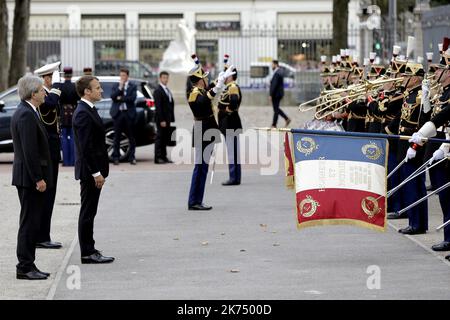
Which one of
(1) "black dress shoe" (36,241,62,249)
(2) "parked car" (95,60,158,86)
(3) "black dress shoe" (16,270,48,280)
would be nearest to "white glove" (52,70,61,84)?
(1) "black dress shoe" (36,241,62,249)

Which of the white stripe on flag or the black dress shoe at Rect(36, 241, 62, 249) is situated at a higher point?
the white stripe on flag

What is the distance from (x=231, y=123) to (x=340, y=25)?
14.4 meters

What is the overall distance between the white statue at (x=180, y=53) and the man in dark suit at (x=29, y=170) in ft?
110

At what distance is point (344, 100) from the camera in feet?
55.5

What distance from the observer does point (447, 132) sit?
43.1 feet

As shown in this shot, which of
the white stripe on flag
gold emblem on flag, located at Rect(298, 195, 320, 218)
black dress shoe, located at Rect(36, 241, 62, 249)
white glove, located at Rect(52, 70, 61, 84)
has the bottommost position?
black dress shoe, located at Rect(36, 241, 62, 249)

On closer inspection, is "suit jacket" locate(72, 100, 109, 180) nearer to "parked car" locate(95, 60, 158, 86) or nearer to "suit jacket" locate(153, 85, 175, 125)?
"suit jacket" locate(153, 85, 175, 125)

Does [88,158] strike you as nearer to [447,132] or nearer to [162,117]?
[447,132]

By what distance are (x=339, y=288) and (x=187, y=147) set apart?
1741cm

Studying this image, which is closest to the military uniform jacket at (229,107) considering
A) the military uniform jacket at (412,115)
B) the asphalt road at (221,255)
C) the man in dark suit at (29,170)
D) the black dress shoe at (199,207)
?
the asphalt road at (221,255)

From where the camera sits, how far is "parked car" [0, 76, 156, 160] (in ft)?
79.3

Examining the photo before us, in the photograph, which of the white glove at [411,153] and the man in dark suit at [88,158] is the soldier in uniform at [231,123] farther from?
the man in dark suit at [88,158]
